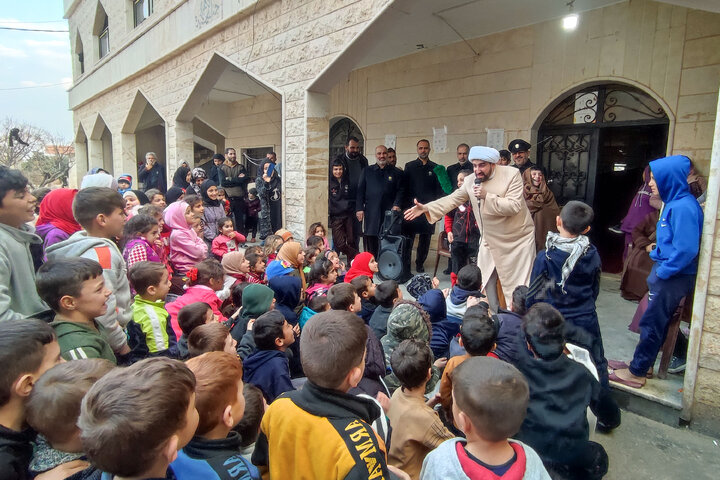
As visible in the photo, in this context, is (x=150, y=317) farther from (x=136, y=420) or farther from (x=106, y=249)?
(x=136, y=420)

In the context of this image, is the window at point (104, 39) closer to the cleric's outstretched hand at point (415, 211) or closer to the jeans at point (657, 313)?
the cleric's outstretched hand at point (415, 211)

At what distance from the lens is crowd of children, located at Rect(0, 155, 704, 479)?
1.21m

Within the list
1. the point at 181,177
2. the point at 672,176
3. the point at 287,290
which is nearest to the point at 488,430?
the point at 287,290

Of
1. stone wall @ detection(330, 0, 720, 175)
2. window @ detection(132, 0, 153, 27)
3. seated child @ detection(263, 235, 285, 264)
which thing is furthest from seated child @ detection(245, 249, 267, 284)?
window @ detection(132, 0, 153, 27)

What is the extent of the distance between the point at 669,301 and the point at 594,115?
3.79 m

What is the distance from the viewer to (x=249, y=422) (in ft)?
5.58

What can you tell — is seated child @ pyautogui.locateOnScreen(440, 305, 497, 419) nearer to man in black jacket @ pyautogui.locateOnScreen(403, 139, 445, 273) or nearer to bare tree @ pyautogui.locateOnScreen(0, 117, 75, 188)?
man in black jacket @ pyautogui.locateOnScreen(403, 139, 445, 273)

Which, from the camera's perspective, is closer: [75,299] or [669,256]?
[75,299]

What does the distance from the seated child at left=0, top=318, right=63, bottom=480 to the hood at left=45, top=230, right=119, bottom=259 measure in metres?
1.00

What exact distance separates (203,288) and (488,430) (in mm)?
2364

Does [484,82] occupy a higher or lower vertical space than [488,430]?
higher

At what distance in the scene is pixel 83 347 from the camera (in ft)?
5.82

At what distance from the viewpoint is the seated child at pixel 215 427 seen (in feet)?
4.03

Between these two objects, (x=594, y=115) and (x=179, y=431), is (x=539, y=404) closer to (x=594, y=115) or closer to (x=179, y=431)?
(x=179, y=431)
